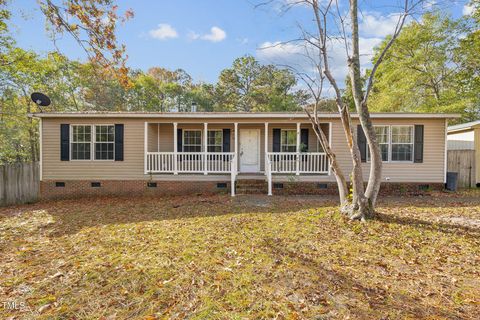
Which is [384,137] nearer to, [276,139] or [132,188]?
[276,139]

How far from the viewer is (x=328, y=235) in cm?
484

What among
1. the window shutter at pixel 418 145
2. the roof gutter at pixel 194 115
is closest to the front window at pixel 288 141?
the roof gutter at pixel 194 115

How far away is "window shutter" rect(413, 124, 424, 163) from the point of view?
9.72m

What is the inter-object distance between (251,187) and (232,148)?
2.38m

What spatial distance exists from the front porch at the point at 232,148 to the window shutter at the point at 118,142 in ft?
3.43

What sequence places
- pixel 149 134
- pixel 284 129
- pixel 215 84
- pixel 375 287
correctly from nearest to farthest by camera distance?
pixel 375 287
pixel 149 134
pixel 284 129
pixel 215 84

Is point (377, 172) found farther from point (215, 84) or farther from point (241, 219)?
point (215, 84)

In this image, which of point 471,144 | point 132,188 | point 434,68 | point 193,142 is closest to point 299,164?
point 193,142

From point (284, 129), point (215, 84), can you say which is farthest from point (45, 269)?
point (215, 84)

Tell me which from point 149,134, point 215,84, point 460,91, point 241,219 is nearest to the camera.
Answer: point 241,219

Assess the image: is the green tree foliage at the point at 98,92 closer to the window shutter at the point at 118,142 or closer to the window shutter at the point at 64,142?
the window shutter at the point at 118,142

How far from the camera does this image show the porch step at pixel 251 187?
9.80 metres

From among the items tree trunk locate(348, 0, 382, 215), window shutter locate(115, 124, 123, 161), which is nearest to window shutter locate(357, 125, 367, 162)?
tree trunk locate(348, 0, 382, 215)

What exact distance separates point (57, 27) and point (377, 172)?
7883mm
